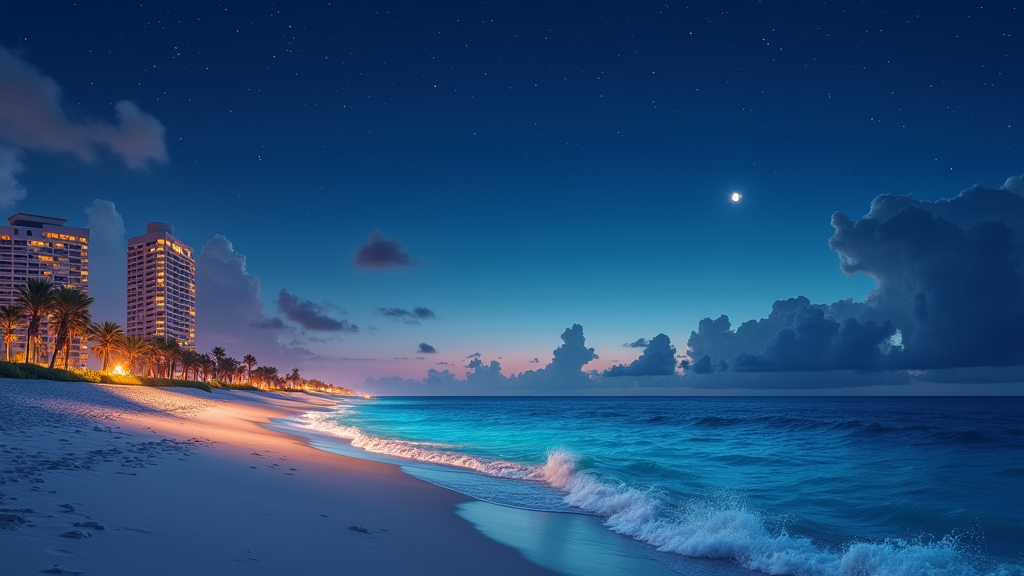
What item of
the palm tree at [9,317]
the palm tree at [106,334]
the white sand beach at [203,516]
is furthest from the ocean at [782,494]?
the palm tree at [106,334]

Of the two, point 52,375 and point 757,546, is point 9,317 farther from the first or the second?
point 757,546

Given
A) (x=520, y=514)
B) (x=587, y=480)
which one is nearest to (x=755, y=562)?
(x=520, y=514)

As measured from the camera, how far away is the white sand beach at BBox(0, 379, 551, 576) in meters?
5.20

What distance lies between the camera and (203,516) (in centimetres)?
733

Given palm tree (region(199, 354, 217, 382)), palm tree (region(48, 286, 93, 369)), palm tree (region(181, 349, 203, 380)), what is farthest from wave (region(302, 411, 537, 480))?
palm tree (region(199, 354, 217, 382))

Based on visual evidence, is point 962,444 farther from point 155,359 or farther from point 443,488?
point 155,359

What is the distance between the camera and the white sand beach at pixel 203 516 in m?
5.20

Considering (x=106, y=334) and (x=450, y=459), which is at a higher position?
(x=106, y=334)

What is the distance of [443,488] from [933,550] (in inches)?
455

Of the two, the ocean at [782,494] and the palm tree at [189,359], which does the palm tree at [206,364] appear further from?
the ocean at [782,494]

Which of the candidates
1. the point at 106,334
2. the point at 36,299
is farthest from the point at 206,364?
the point at 36,299

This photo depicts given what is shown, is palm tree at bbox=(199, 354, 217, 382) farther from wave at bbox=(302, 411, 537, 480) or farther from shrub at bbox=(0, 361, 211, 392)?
wave at bbox=(302, 411, 537, 480)

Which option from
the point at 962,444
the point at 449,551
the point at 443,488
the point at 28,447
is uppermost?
the point at 28,447

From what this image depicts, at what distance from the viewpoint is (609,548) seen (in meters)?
9.84
